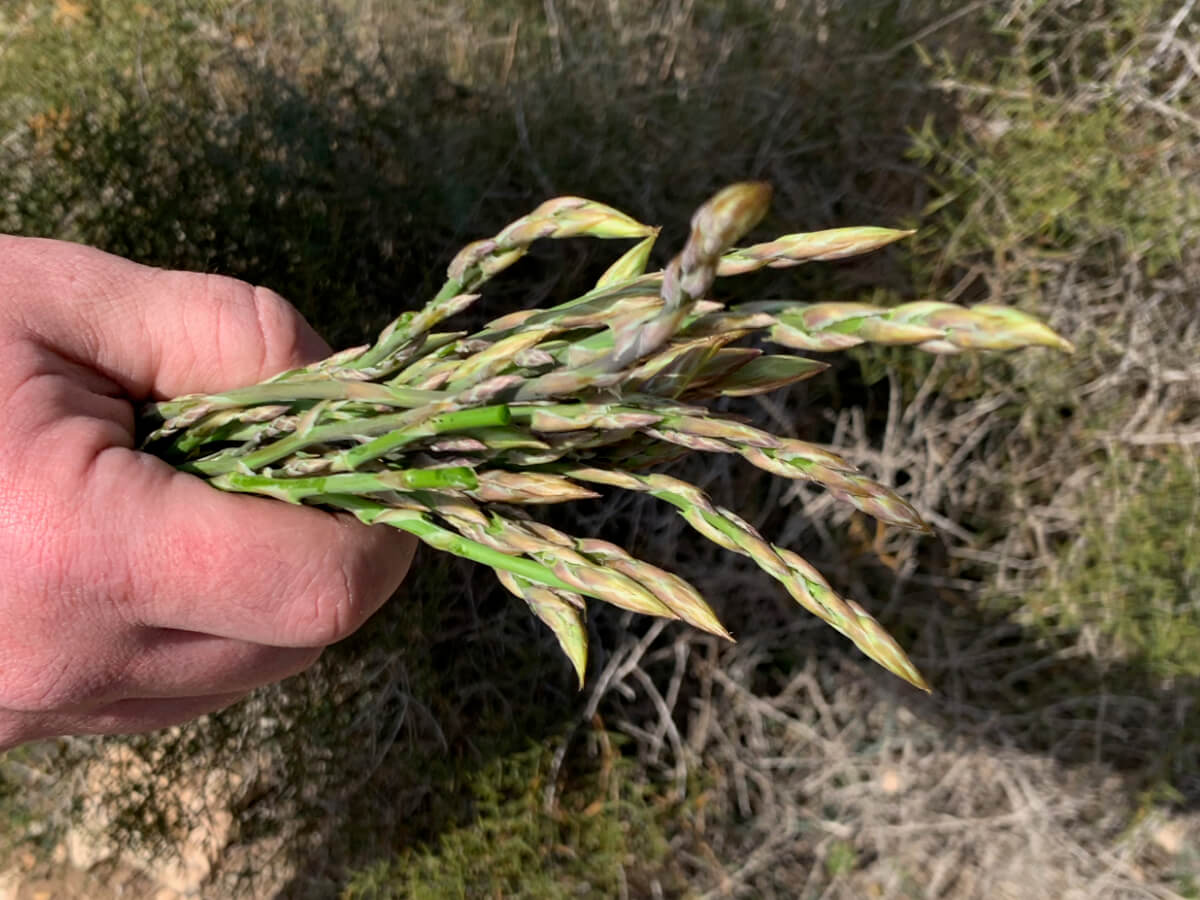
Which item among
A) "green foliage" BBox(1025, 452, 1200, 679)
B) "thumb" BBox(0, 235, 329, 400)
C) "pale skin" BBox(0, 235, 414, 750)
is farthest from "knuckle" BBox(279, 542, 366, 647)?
"green foliage" BBox(1025, 452, 1200, 679)

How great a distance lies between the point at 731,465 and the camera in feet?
7.31

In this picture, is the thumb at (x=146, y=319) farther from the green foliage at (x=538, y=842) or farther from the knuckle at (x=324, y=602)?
the green foliage at (x=538, y=842)

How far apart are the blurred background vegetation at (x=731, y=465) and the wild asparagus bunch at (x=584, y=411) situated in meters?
1.05

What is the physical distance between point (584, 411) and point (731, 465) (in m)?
1.55

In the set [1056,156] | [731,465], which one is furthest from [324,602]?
[1056,156]

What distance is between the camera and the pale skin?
0.87m

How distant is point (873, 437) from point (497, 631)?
1077 mm

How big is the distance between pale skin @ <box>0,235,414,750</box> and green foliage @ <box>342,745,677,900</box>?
1.18m

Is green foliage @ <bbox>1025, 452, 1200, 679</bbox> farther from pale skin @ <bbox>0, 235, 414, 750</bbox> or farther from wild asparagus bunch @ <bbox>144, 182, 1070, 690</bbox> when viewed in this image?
pale skin @ <bbox>0, 235, 414, 750</bbox>

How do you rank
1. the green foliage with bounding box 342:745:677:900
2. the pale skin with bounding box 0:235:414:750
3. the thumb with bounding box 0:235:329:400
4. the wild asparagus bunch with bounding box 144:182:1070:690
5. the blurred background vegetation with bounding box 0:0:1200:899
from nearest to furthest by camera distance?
the wild asparagus bunch with bounding box 144:182:1070:690
the pale skin with bounding box 0:235:414:750
the thumb with bounding box 0:235:329:400
the blurred background vegetation with bounding box 0:0:1200:899
the green foliage with bounding box 342:745:677:900

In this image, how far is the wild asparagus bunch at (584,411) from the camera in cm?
67

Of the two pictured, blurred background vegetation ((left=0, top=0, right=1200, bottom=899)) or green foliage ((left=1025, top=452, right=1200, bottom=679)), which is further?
green foliage ((left=1025, top=452, right=1200, bottom=679))

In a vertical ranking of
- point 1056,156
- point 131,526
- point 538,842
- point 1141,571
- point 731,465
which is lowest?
point 538,842

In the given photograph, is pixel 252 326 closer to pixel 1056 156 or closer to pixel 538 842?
pixel 538 842
